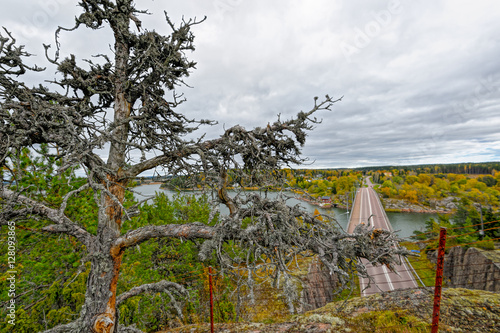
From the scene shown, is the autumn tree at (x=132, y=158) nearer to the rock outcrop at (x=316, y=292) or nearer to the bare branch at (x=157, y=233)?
the bare branch at (x=157, y=233)

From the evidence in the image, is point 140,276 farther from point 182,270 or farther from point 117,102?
point 117,102

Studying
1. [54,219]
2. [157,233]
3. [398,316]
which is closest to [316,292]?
[398,316]

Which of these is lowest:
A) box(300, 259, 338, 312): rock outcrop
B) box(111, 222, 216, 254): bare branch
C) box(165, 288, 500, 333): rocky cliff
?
box(300, 259, 338, 312): rock outcrop

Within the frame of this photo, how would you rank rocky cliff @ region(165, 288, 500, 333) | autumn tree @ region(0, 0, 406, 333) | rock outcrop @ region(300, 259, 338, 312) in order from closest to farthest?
autumn tree @ region(0, 0, 406, 333), rocky cliff @ region(165, 288, 500, 333), rock outcrop @ region(300, 259, 338, 312)

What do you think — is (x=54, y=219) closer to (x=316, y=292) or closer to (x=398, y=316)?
(x=398, y=316)

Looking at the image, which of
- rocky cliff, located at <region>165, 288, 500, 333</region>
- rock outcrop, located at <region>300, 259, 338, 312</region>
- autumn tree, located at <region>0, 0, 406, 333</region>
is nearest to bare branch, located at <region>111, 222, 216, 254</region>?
autumn tree, located at <region>0, 0, 406, 333</region>

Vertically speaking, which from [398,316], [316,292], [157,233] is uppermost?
[157,233]

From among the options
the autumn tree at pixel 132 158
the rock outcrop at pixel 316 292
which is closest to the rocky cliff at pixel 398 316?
the autumn tree at pixel 132 158

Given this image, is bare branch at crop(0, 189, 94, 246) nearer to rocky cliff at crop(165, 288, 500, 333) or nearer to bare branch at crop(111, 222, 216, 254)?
bare branch at crop(111, 222, 216, 254)

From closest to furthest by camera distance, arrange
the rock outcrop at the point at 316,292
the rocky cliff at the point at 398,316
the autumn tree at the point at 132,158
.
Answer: the autumn tree at the point at 132,158
the rocky cliff at the point at 398,316
the rock outcrop at the point at 316,292

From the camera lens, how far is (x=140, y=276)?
9.70 meters

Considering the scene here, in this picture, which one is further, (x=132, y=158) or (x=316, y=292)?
(x=316, y=292)

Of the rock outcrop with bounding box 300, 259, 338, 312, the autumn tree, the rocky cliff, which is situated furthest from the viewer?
the rock outcrop with bounding box 300, 259, 338, 312

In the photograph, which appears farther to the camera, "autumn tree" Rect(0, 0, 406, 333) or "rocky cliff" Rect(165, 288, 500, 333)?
"rocky cliff" Rect(165, 288, 500, 333)
